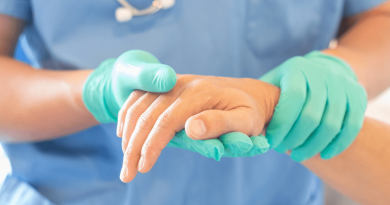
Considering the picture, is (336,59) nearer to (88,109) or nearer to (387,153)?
(387,153)

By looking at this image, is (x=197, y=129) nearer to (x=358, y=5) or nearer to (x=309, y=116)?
(x=309, y=116)

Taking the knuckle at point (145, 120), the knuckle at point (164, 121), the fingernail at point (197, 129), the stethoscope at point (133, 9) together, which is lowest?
the knuckle at point (145, 120)

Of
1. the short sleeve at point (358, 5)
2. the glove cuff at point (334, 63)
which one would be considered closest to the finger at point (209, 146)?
the glove cuff at point (334, 63)

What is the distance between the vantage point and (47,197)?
0.65 meters

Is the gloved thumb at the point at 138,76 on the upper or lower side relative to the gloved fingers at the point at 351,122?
upper

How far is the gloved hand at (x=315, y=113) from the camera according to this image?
49 cm

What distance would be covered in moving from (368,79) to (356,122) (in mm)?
249

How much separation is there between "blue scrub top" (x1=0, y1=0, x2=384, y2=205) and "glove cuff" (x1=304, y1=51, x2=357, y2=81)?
0.28ft

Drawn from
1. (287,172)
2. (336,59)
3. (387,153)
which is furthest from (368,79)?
(287,172)

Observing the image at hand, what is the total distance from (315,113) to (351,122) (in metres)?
0.08

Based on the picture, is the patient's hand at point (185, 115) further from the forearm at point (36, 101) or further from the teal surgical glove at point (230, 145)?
the forearm at point (36, 101)

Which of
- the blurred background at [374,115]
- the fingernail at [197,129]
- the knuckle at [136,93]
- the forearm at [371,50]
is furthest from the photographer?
the blurred background at [374,115]

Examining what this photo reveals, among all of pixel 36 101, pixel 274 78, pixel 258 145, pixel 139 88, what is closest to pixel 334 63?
pixel 274 78

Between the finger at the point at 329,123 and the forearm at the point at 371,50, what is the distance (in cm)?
19
